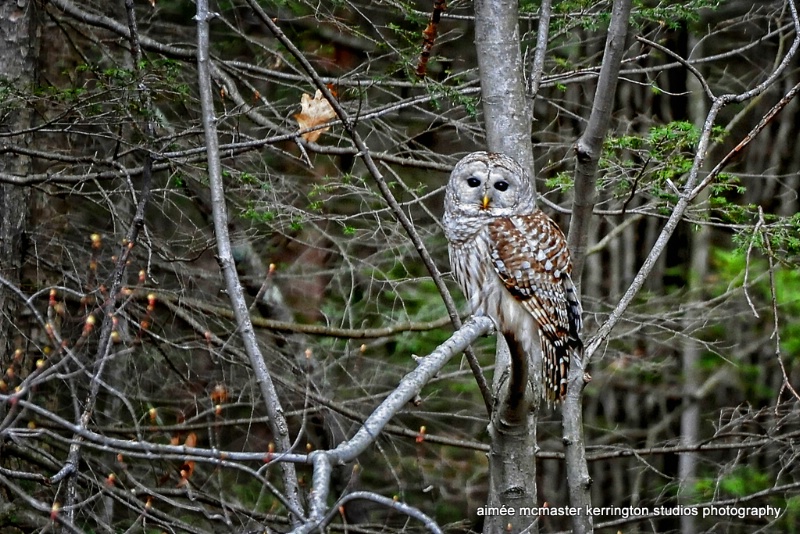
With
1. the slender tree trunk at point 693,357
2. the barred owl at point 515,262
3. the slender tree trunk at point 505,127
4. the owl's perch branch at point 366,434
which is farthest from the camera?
the slender tree trunk at point 693,357

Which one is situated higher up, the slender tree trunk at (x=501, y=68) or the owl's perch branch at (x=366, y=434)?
the slender tree trunk at (x=501, y=68)

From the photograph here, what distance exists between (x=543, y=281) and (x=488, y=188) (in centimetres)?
53

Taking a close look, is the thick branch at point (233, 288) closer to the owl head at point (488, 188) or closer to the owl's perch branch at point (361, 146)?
the owl's perch branch at point (361, 146)

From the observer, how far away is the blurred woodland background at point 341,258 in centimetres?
462

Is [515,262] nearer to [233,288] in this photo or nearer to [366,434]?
[233,288]

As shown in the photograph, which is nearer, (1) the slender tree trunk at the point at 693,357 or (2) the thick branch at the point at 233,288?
(2) the thick branch at the point at 233,288

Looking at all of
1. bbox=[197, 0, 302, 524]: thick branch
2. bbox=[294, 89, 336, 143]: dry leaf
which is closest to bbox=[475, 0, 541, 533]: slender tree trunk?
bbox=[294, 89, 336, 143]: dry leaf

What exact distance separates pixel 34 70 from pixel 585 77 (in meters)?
3.05

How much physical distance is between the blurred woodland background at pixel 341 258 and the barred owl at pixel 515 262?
383 mm

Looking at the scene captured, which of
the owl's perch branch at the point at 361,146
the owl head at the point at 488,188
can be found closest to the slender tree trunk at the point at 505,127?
the owl head at the point at 488,188

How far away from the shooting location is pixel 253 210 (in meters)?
5.00

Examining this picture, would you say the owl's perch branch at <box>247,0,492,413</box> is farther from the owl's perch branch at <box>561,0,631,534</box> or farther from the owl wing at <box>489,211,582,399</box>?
the owl wing at <box>489,211,582,399</box>

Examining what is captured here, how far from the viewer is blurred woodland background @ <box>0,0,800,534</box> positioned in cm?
462

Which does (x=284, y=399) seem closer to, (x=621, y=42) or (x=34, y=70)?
(x=34, y=70)
